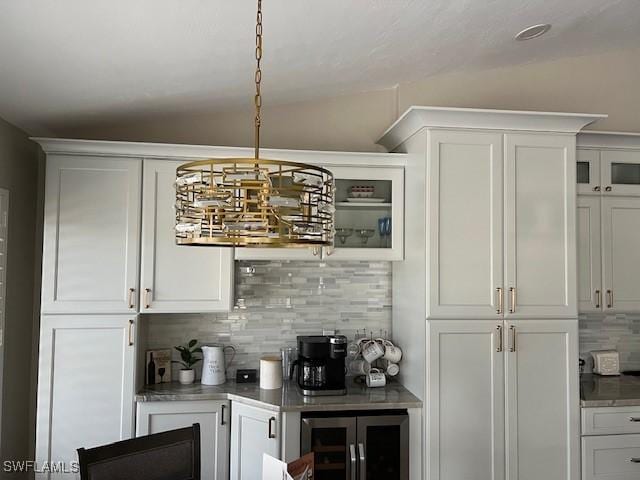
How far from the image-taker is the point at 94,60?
2082mm

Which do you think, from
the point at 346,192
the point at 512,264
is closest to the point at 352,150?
the point at 346,192

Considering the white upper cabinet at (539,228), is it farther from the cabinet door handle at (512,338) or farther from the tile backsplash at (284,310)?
the tile backsplash at (284,310)

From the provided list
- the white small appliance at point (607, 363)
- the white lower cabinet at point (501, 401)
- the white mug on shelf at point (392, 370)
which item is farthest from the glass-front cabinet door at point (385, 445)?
the white small appliance at point (607, 363)

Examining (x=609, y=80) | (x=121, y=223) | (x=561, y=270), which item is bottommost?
(x=561, y=270)

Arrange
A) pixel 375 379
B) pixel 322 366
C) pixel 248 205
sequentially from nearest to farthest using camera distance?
pixel 248 205 < pixel 322 366 < pixel 375 379

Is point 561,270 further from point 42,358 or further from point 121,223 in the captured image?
point 42,358

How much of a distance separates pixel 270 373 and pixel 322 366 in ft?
1.01

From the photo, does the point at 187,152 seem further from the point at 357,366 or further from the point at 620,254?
the point at 620,254

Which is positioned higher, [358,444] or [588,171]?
[588,171]

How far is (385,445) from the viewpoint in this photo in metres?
2.72

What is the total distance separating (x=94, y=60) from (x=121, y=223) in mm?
950

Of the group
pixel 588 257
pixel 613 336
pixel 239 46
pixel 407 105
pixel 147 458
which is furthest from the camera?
pixel 613 336

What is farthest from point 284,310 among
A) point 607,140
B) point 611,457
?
point 607,140

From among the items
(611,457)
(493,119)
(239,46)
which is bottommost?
(611,457)
